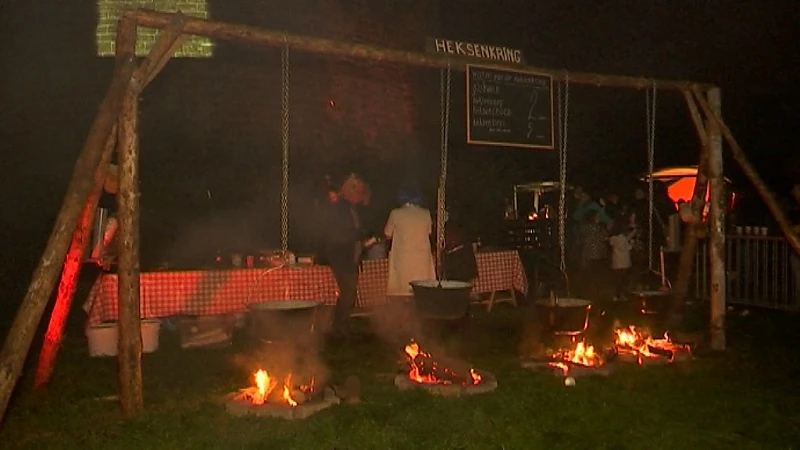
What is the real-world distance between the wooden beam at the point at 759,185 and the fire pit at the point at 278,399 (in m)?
5.43

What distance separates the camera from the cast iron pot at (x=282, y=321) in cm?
561

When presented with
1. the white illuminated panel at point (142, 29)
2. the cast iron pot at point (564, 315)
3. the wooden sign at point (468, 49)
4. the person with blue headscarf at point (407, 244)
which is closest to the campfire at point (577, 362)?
the cast iron pot at point (564, 315)

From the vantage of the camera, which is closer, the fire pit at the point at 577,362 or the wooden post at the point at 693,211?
the fire pit at the point at 577,362

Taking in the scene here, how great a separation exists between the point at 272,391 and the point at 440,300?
5.67 feet

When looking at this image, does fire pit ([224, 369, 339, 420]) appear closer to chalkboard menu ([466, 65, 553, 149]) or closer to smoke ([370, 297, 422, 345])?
smoke ([370, 297, 422, 345])

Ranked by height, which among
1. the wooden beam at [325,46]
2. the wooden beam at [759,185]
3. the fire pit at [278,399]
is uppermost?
the wooden beam at [325,46]

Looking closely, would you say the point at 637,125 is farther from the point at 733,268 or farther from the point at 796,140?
the point at 733,268

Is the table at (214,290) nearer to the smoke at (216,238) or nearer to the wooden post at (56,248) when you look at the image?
the smoke at (216,238)

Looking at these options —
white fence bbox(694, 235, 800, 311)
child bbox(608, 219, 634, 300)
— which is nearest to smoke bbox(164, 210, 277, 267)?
child bbox(608, 219, 634, 300)

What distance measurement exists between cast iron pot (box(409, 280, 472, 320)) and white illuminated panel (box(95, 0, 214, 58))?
6.59 m

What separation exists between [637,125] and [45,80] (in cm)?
1756

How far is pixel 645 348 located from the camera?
8141 millimetres

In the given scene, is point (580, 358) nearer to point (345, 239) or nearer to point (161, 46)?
point (345, 239)

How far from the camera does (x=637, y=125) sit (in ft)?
75.0
